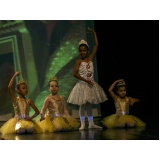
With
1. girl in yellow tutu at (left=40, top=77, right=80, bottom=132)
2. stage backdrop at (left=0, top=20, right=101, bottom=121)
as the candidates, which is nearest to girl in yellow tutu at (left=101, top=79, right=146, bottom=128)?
girl in yellow tutu at (left=40, top=77, right=80, bottom=132)

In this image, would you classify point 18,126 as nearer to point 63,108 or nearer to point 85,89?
point 63,108

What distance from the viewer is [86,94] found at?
5.25m

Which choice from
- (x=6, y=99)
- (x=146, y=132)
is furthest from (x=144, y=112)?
(x=146, y=132)

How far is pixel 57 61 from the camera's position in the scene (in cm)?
688

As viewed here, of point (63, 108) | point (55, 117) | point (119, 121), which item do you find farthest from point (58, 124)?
point (119, 121)

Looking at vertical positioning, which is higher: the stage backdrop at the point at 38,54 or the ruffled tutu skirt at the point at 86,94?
the stage backdrop at the point at 38,54

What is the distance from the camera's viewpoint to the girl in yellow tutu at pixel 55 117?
16.9ft

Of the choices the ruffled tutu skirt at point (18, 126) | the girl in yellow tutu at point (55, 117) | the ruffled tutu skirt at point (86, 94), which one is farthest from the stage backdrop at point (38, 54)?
the ruffled tutu skirt at point (18, 126)

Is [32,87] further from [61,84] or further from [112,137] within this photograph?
[112,137]

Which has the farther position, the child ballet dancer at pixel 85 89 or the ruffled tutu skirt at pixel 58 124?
the child ballet dancer at pixel 85 89

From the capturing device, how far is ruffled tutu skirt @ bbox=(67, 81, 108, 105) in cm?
526

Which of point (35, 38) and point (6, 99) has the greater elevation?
point (35, 38)

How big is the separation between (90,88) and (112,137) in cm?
117

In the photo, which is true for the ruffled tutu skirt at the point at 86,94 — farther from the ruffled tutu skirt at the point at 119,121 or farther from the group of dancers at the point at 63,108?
the ruffled tutu skirt at the point at 119,121
